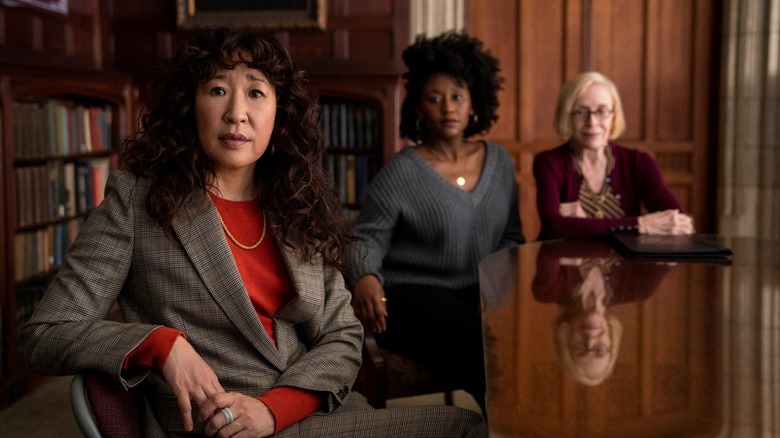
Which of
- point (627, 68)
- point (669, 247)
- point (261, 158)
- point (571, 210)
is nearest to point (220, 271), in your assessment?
point (261, 158)

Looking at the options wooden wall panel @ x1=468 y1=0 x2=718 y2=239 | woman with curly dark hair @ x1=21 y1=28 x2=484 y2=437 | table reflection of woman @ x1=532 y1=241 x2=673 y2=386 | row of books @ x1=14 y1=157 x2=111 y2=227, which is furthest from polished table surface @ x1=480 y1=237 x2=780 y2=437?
wooden wall panel @ x1=468 y1=0 x2=718 y2=239

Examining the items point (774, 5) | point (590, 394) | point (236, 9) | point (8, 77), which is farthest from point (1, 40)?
point (774, 5)

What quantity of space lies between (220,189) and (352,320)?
373mm

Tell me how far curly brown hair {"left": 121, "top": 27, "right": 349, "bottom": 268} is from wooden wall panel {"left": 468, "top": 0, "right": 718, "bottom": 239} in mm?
3785

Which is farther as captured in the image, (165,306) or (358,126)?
(358,126)

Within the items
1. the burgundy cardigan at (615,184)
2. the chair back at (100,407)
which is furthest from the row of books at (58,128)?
the chair back at (100,407)

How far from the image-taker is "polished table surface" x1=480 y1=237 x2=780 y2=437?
3.67ft

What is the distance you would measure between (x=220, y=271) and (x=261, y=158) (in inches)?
13.1

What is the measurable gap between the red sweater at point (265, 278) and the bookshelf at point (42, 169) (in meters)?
2.56

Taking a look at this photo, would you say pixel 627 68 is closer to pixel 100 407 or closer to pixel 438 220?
pixel 438 220

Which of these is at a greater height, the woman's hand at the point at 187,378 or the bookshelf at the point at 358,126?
the bookshelf at the point at 358,126

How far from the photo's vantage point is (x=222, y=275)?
5.15 ft

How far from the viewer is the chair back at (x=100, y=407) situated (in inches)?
53.7

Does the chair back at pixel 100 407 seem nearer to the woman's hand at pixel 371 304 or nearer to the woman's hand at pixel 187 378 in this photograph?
the woman's hand at pixel 187 378
